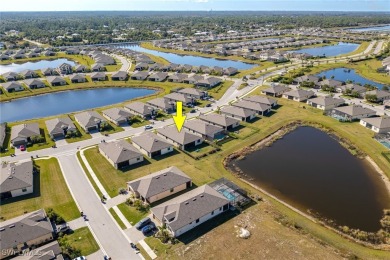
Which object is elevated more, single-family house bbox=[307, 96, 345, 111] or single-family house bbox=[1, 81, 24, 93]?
single-family house bbox=[307, 96, 345, 111]

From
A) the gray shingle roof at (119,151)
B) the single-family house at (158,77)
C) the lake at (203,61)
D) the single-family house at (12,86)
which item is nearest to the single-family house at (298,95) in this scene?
the single-family house at (158,77)

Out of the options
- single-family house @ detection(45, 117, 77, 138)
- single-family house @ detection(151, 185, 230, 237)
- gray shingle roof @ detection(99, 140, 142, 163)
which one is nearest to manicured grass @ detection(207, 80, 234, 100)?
gray shingle roof @ detection(99, 140, 142, 163)

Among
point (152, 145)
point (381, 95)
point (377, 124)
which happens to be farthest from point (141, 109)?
point (381, 95)

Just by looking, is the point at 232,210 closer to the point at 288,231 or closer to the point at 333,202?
the point at 288,231

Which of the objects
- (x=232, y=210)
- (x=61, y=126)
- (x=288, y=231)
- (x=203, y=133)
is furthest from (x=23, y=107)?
(x=288, y=231)

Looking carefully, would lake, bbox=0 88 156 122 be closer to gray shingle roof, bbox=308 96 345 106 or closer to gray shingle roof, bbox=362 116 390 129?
gray shingle roof, bbox=308 96 345 106

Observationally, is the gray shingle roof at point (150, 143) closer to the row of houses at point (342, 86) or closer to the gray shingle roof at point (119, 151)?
the gray shingle roof at point (119, 151)

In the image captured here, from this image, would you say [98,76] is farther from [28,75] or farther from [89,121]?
[89,121]
